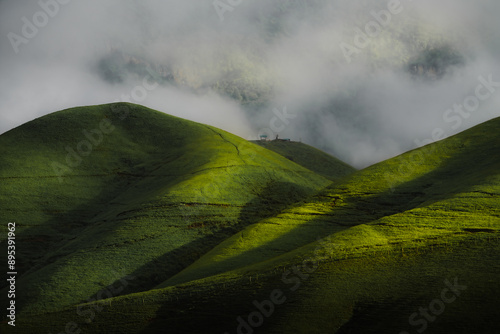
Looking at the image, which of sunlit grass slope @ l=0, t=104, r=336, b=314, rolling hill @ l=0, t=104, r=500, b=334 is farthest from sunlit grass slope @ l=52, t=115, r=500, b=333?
sunlit grass slope @ l=0, t=104, r=336, b=314

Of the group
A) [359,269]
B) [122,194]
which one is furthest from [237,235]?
[122,194]

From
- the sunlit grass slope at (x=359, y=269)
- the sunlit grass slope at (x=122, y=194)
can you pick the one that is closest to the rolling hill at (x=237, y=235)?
the sunlit grass slope at (x=359, y=269)

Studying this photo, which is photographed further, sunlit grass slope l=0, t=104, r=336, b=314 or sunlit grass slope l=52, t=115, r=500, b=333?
sunlit grass slope l=0, t=104, r=336, b=314

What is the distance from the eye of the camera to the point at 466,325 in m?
34.7

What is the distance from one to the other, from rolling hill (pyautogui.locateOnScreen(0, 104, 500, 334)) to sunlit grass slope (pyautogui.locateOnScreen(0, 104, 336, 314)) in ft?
1.17

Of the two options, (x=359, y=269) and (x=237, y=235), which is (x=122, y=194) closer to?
(x=237, y=235)

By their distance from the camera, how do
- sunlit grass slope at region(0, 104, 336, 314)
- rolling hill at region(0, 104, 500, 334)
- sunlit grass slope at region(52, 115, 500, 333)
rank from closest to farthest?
sunlit grass slope at region(52, 115, 500, 333) < rolling hill at region(0, 104, 500, 334) < sunlit grass slope at region(0, 104, 336, 314)

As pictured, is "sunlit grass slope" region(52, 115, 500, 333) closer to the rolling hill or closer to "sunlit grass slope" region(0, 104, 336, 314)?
the rolling hill

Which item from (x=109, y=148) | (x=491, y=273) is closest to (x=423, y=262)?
(x=491, y=273)

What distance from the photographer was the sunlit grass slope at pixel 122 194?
7006cm

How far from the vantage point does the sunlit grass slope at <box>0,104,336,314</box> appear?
70.1m

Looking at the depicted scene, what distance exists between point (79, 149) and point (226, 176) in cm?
4498

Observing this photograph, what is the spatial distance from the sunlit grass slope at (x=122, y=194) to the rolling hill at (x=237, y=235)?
1.17 feet

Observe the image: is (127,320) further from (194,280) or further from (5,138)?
(5,138)
